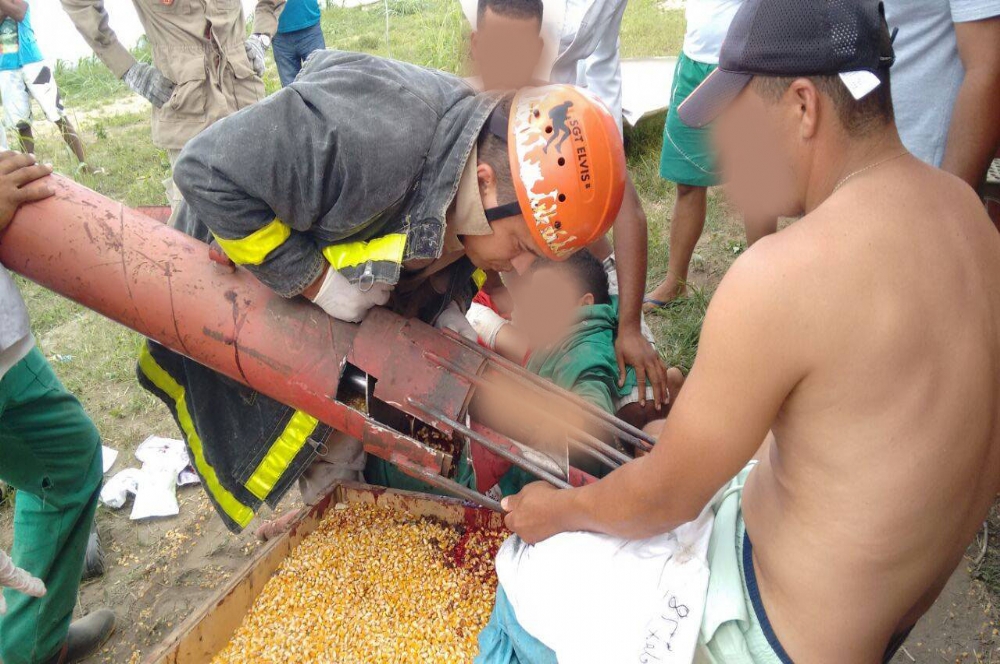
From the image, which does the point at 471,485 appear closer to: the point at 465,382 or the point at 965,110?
the point at 465,382

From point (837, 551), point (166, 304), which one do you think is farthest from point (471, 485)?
point (837, 551)

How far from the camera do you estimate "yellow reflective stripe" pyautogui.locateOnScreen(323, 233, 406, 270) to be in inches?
78.4

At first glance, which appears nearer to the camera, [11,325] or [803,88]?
[803,88]

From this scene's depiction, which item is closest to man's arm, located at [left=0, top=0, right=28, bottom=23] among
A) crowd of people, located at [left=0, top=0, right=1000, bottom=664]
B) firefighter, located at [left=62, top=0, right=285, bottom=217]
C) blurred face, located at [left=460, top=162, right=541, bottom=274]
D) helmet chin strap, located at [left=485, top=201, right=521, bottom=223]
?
firefighter, located at [left=62, top=0, right=285, bottom=217]

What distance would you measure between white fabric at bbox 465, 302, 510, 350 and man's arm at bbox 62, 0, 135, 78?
3.08 m

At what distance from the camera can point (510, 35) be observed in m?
3.21

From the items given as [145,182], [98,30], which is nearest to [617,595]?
[98,30]

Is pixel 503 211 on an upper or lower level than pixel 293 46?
upper

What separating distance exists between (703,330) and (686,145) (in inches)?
110

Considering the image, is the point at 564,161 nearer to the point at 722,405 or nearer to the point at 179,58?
the point at 722,405

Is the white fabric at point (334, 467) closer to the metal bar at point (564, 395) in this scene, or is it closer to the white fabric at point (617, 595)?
the metal bar at point (564, 395)

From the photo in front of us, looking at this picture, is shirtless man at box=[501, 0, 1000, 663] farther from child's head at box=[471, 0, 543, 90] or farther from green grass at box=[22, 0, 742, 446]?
green grass at box=[22, 0, 742, 446]

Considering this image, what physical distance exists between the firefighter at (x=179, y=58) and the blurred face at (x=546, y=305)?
2.88 meters

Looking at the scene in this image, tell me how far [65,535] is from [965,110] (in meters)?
3.56
